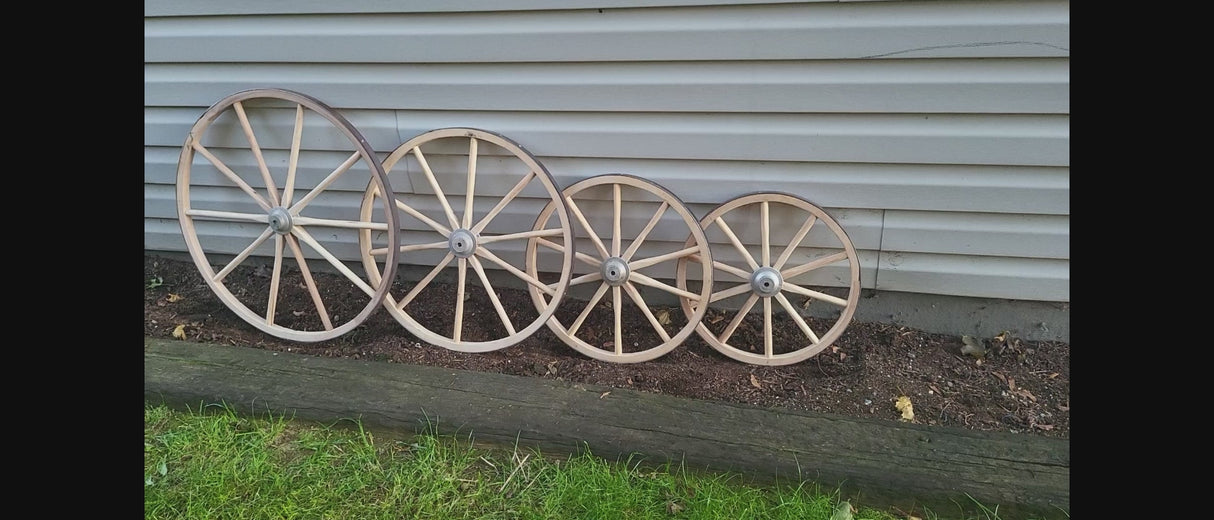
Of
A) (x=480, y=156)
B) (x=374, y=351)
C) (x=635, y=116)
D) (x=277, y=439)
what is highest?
(x=635, y=116)

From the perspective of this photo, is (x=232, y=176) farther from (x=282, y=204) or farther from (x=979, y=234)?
(x=979, y=234)

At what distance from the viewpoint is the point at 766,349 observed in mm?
2322

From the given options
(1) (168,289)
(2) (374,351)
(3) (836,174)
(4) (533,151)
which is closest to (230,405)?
(2) (374,351)

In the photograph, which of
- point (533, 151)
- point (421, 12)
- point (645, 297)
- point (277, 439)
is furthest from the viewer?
point (645, 297)

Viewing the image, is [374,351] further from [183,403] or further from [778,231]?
[778,231]

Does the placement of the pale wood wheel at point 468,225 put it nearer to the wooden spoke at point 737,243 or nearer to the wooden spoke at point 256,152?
the wooden spoke at point 256,152

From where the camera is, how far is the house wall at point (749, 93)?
202 centimetres

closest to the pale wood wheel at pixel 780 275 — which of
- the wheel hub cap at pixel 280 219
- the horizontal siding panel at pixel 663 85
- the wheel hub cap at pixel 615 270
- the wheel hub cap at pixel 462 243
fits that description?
the wheel hub cap at pixel 615 270

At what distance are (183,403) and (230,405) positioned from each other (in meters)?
0.17

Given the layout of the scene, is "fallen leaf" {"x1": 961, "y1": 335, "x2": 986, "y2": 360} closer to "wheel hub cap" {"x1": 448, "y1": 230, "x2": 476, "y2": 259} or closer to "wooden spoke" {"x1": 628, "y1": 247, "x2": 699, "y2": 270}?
"wooden spoke" {"x1": 628, "y1": 247, "x2": 699, "y2": 270}

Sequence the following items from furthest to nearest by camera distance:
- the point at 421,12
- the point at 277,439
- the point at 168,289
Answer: the point at 168,289, the point at 421,12, the point at 277,439

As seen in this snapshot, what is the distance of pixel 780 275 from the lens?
7.40ft

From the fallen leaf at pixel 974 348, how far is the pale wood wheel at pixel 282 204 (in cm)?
203

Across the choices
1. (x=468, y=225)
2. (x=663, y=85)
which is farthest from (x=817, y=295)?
(x=468, y=225)
